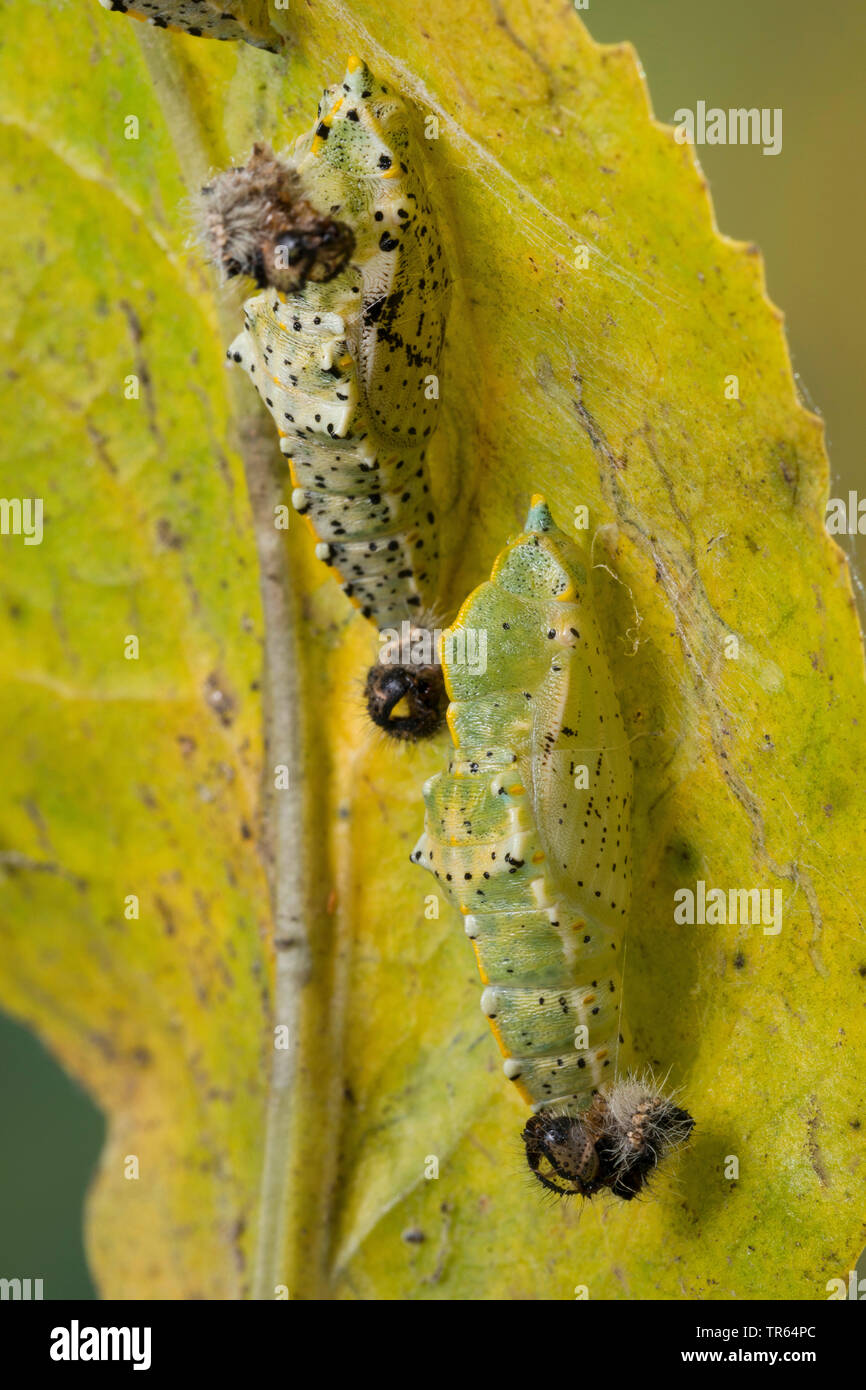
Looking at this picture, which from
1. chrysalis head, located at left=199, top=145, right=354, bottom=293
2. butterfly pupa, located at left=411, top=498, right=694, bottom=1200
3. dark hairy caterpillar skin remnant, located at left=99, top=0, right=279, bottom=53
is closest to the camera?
chrysalis head, located at left=199, top=145, right=354, bottom=293

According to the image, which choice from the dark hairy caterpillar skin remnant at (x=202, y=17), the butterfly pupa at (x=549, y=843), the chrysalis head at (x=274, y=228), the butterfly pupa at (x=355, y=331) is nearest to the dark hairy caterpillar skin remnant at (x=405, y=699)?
the butterfly pupa at (x=355, y=331)

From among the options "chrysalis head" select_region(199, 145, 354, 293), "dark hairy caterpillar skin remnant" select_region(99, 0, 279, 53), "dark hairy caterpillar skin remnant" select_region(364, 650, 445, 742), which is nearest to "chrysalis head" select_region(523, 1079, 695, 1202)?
"dark hairy caterpillar skin remnant" select_region(364, 650, 445, 742)

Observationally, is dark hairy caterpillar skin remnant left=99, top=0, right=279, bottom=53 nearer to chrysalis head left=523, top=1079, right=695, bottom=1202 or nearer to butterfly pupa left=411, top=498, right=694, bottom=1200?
butterfly pupa left=411, top=498, right=694, bottom=1200

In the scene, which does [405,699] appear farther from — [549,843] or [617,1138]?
[617,1138]

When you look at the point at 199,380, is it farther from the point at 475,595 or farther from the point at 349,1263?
the point at 349,1263

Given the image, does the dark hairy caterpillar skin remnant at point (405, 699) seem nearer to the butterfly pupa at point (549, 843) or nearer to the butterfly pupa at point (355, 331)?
the butterfly pupa at point (355, 331)

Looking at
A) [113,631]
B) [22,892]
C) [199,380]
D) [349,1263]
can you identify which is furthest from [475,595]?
[22,892]
